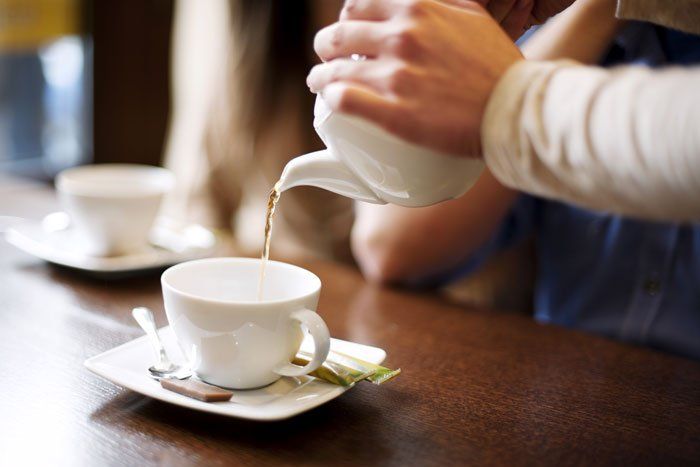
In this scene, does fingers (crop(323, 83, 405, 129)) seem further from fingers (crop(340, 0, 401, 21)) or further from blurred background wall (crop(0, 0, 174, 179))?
blurred background wall (crop(0, 0, 174, 179))

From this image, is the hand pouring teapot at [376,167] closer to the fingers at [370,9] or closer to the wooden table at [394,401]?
the fingers at [370,9]

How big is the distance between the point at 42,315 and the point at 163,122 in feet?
5.57

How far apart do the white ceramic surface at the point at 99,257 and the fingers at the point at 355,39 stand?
18.2 inches

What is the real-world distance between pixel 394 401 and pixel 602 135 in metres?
0.28

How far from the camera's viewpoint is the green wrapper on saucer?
23.0 inches

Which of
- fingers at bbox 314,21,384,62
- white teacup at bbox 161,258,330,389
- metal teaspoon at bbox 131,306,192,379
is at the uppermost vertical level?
fingers at bbox 314,21,384,62

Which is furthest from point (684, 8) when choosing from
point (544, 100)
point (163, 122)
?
point (163, 122)

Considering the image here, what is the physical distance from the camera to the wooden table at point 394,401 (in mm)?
506

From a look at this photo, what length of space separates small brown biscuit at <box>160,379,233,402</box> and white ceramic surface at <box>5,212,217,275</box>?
0.35 m

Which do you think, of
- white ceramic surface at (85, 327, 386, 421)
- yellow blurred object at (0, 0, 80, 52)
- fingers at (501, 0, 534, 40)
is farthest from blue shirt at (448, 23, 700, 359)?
yellow blurred object at (0, 0, 80, 52)

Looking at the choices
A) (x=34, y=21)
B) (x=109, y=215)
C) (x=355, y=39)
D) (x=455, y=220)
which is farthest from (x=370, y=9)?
(x=34, y=21)

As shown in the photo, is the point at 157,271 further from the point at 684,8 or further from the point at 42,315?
the point at 684,8

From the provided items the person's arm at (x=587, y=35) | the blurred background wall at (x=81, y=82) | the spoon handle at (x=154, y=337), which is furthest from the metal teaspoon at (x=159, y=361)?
the blurred background wall at (x=81, y=82)

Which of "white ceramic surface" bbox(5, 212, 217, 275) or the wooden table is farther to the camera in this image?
"white ceramic surface" bbox(5, 212, 217, 275)
